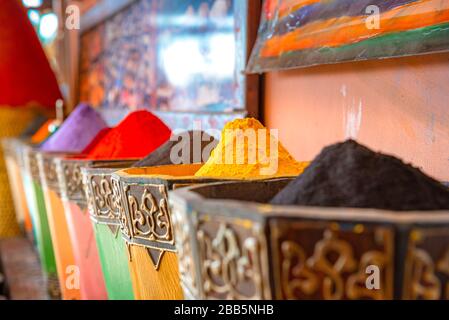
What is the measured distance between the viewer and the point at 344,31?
104 centimetres

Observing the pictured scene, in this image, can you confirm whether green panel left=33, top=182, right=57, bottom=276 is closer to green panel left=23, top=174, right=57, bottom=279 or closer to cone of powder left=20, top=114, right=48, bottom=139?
green panel left=23, top=174, right=57, bottom=279

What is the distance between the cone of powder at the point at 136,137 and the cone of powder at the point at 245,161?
299mm

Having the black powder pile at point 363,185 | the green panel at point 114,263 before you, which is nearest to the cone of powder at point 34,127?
the green panel at point 114,263

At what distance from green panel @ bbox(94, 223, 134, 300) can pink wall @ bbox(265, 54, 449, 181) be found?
413mm

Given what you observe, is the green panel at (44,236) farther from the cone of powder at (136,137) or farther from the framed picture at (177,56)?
the cone of powder at (136,137)

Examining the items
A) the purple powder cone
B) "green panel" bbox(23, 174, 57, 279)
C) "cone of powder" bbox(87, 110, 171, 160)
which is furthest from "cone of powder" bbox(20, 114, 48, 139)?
"cone of powder" bbox(87, 110, 171, 160)

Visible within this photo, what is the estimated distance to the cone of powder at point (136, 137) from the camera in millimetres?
1082

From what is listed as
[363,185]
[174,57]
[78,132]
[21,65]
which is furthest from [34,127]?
[363,185]

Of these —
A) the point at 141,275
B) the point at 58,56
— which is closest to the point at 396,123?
the point at 141,275

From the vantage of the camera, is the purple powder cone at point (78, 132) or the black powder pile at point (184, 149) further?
the purple powder cone at point (78, 132)

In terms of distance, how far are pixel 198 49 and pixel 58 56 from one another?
2.85 m

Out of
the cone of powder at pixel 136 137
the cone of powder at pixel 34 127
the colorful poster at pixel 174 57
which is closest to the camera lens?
the cone of powder at pixel 136 137

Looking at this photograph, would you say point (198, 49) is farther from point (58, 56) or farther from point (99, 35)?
point (58, 56)
